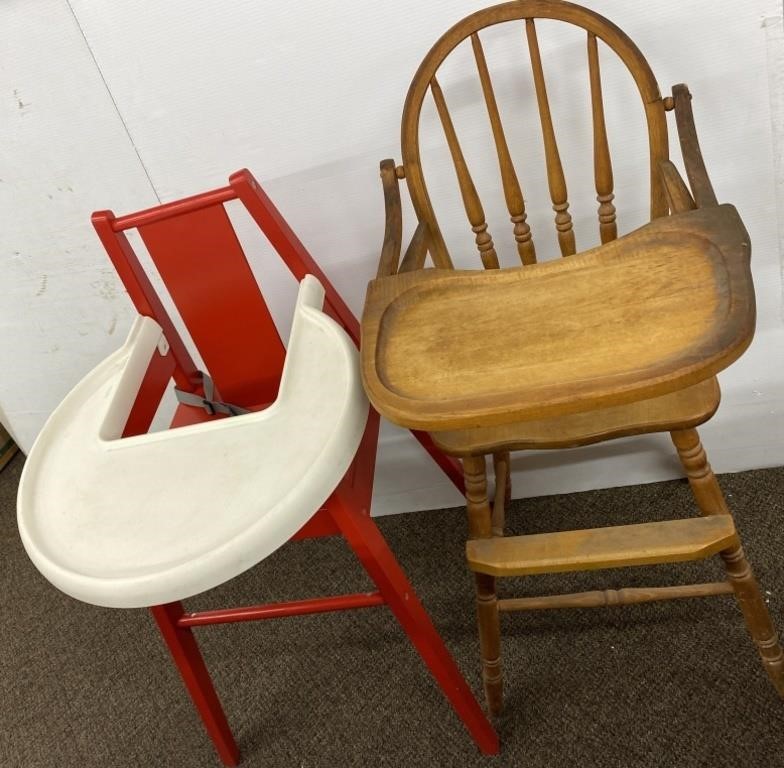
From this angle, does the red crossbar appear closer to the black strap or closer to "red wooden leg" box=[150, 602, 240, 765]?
"red wooden leg" box=[150, 602, 240, 765]

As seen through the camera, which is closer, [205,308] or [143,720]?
[205,308]

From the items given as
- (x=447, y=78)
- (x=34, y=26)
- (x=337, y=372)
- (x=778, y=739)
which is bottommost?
(x=778, y=739)

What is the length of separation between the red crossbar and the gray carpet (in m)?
0.32

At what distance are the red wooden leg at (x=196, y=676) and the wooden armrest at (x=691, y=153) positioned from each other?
3.12ft

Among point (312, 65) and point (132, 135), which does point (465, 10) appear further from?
point (132, 135)

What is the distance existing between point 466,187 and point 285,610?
2.29 ft

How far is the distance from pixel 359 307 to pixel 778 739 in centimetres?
98

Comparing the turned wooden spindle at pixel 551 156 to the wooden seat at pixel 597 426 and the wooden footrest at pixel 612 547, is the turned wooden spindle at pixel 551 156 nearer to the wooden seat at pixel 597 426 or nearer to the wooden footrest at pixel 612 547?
the wooden seat at pixel 597 426

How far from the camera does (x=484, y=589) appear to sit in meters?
1.12

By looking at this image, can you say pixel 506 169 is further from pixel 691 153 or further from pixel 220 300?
pixel 220 300

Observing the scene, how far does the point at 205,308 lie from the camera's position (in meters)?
1.21

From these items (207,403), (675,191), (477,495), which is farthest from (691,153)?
(207,403)

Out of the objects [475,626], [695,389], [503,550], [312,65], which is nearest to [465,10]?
[312,65]

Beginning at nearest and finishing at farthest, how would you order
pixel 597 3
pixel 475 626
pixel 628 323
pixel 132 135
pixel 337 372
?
pixel 628 323, pixel 337 372, pixel 597 3, pixel 132 135, pixel 475 626
